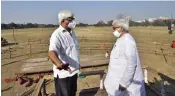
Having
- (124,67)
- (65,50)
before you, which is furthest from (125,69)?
(65,50)

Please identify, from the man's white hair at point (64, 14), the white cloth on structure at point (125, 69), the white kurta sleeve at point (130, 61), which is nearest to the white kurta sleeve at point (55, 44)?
the man's white hair at point (64, 14)

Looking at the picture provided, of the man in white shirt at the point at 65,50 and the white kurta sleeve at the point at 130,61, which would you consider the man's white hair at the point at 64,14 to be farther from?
the white kurta sleeve at the point at 130,61

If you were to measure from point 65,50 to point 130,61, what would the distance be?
810mm

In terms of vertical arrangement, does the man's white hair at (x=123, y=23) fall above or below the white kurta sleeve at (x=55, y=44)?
above

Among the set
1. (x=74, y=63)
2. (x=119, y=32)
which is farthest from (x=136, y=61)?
(x=74, y=63)

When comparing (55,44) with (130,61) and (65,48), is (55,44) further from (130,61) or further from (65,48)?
(130,61)

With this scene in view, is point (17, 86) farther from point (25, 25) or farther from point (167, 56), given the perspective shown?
point (25, 25)

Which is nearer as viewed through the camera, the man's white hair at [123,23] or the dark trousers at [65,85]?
the man's white hair at [123,23]

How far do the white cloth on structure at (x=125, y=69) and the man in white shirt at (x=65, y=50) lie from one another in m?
0.47

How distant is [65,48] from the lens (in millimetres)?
3562

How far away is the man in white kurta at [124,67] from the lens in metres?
3.36

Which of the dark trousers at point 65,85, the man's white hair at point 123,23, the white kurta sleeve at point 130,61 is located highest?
the man's white hair at point 123,23

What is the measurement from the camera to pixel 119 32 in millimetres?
3547

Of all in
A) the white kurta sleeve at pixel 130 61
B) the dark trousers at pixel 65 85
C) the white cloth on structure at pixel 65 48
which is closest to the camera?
the white kurta sleeve at pixel 130 61
